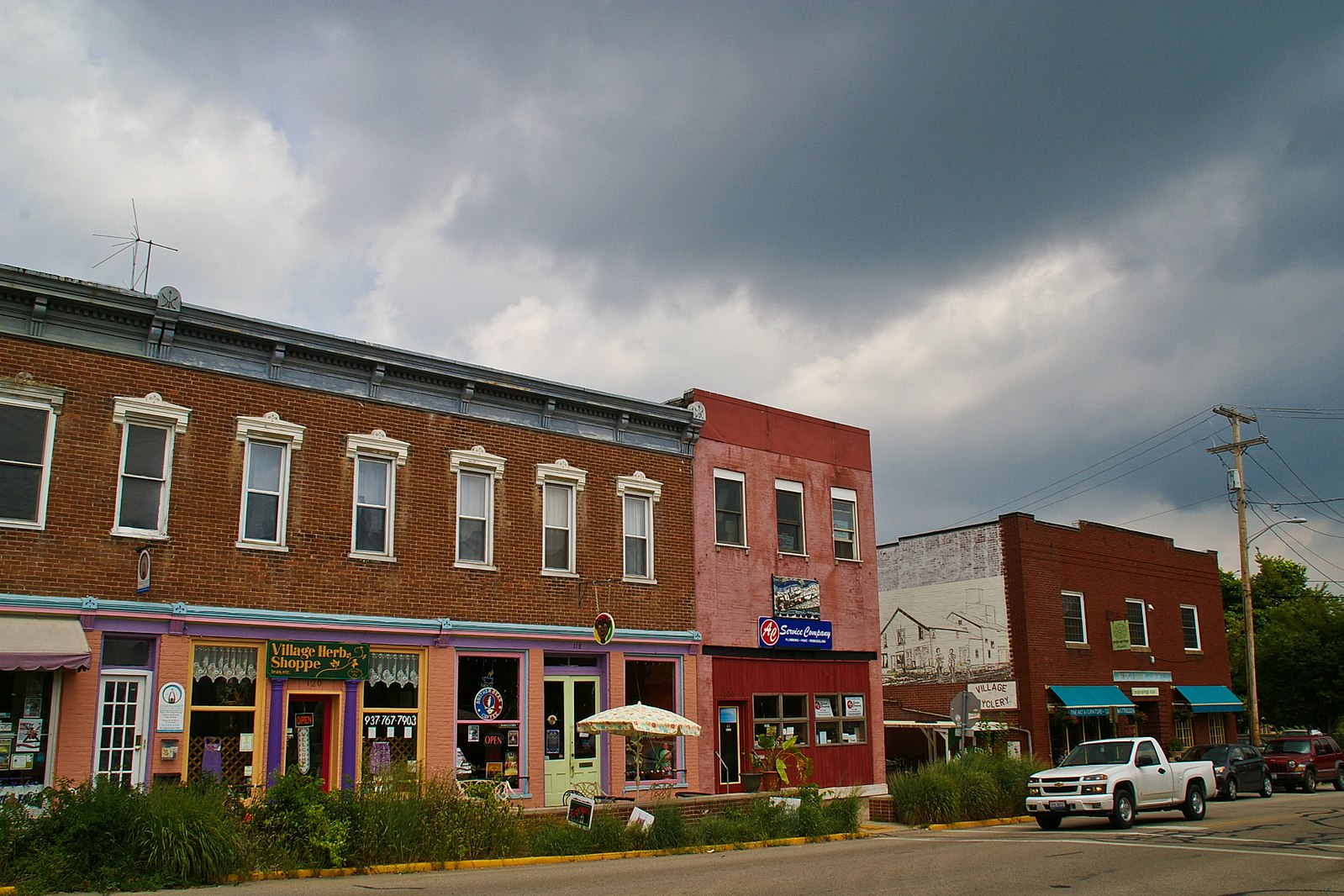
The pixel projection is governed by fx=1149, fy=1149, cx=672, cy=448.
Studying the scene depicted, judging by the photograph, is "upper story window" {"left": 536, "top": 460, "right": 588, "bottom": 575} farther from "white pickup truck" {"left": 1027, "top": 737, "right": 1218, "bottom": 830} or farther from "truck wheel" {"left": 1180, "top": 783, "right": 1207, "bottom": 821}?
"truck wheel" {"left": 1180, "top": 783, "right": 1207, "bottom": 821}

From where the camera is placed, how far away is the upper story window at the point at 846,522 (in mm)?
29672

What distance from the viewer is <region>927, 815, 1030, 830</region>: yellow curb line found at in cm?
2227

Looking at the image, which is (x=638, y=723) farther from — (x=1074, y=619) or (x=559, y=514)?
(x=1074, y=619)

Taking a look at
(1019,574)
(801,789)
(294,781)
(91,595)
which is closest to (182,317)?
(91,595)

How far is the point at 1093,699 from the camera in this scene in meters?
36.6

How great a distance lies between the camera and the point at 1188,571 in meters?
43.1

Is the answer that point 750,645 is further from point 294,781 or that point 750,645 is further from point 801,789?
point 294,781

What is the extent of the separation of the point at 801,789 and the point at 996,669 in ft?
53.5

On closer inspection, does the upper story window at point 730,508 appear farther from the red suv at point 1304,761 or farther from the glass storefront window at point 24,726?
the red suv at point 1304,761

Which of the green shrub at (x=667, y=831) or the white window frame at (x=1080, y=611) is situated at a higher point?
the white window frame at (x=1080, y=611)

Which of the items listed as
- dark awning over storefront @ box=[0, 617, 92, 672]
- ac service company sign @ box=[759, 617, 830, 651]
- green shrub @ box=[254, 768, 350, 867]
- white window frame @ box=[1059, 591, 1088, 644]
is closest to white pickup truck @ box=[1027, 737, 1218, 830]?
ac service company sign @ box=[759, 617, 830, 651]

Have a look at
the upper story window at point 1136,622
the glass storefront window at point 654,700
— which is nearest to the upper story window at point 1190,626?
the upper story window at point 1136,622

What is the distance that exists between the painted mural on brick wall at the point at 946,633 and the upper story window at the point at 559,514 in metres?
17.5

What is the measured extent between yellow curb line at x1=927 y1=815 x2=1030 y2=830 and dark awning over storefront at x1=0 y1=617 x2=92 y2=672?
50.0 ft
